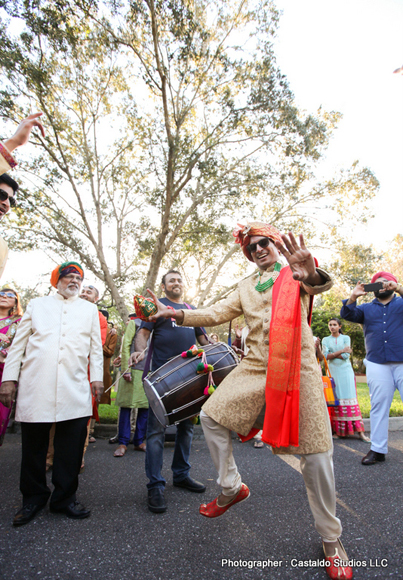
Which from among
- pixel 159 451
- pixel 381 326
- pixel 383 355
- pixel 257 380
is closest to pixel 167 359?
pixel 159 451

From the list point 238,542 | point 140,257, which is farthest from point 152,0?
point 238,542

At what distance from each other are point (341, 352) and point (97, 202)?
32.7 ft

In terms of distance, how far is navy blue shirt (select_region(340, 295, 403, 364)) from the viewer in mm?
4267

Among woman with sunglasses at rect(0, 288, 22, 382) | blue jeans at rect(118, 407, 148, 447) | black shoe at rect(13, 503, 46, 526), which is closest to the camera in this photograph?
black shoe at rect(13, 503, 46, 526)

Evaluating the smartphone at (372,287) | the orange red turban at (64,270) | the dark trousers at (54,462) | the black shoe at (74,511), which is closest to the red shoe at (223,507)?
the black shoe at (74,511)

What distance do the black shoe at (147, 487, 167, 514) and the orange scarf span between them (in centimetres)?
130

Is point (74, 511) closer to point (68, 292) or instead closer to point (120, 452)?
point (68, 292)

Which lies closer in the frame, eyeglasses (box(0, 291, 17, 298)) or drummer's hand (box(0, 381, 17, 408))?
drummer's hand (box(0, 381, 17, 408))

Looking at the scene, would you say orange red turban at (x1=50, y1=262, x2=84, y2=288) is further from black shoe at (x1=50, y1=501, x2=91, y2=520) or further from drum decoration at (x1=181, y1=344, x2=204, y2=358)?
black shoe at (x1=50, y1=501, x2=91, y2=520)

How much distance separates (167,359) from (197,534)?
1.48 metres

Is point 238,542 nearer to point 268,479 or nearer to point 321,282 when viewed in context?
point 268,479

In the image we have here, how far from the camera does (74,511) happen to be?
276 cm

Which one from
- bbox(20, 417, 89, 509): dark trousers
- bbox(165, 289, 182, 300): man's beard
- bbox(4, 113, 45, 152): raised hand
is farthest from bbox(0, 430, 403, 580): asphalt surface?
bbox(4, 113, 45, 152): raised hand

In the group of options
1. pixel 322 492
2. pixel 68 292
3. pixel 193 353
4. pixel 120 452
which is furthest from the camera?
pixel 120 452
